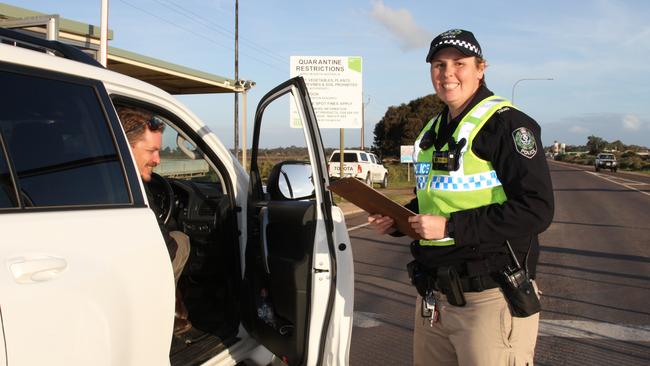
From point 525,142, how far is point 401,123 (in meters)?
60.8

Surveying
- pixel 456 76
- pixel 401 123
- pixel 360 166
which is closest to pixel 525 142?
pixel 456 76

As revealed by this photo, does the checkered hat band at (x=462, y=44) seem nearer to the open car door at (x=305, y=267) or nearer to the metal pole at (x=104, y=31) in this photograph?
the open car door at (x=305, y=267)

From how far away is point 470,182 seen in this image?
2270mm

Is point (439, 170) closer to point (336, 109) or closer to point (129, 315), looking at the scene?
point (129, 315)

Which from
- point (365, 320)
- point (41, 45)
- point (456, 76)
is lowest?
point (365, 320)

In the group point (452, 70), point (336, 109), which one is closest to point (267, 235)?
point (452, 70)

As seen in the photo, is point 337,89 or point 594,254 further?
point 337,89

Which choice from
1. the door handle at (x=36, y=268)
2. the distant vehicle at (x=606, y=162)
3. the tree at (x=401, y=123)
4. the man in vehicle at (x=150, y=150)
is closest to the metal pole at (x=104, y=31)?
the man in vehicle at (x=150, y=150)

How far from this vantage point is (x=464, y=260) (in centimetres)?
232

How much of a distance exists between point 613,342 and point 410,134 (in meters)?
55.7

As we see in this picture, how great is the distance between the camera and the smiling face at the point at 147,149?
325 centimetres

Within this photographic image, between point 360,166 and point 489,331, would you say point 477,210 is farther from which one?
point 360,166

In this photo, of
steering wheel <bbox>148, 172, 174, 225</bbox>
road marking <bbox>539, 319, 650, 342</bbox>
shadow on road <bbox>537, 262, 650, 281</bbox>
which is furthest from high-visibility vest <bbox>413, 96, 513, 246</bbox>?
shadow on road <bbox>537, 262, 650, 281</bbox>

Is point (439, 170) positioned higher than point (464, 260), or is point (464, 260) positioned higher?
point (439, 170)
